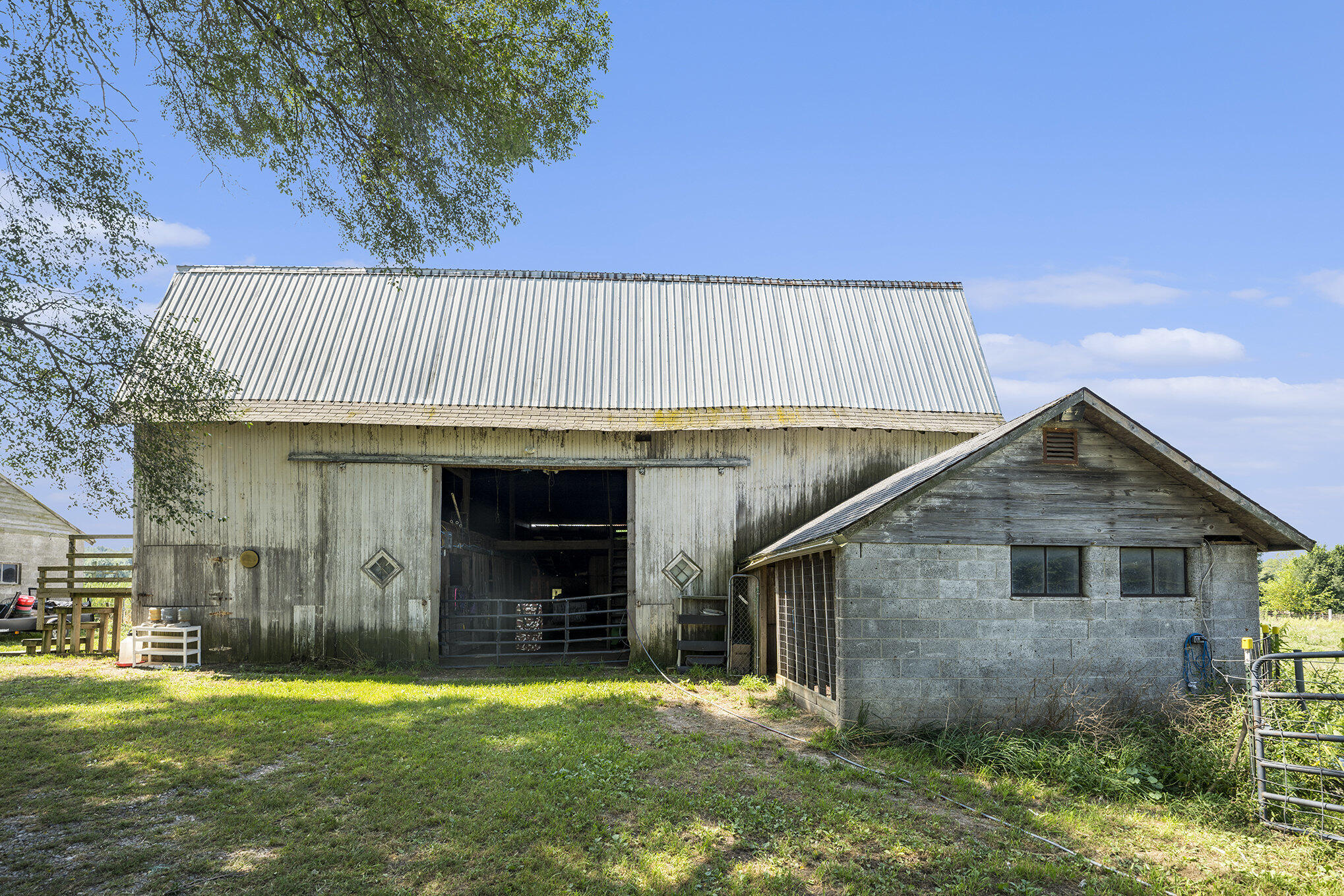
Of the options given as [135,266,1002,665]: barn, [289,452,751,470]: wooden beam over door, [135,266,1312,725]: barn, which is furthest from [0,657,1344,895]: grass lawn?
[289,452,751,470]: wooden beam over door

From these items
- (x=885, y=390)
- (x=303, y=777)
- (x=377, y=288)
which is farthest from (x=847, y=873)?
(x=377, y=288)

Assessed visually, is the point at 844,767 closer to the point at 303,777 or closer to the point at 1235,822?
the point at 1235,822

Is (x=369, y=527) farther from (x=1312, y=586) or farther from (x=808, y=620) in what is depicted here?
(x=1312, y=586)

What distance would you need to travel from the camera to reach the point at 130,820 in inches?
280

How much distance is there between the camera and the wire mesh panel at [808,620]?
10406 mm

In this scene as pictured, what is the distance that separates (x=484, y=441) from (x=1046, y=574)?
1028 centimetres

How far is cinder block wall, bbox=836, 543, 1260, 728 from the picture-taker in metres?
9.62

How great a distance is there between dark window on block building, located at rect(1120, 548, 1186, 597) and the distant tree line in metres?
32.1

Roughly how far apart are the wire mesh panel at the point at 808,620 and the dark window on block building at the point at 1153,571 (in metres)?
3.60

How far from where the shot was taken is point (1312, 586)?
38.0 m

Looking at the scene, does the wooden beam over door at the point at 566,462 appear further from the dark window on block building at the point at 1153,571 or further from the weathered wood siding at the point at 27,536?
the weathered wood siding at the point at 27,536

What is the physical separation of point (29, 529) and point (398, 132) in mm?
25200

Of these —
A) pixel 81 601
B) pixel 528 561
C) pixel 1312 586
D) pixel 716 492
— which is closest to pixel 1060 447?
pixel 716 492

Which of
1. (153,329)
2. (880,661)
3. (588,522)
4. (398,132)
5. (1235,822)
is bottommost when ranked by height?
(1235,822)
